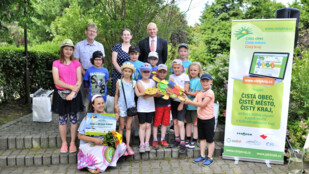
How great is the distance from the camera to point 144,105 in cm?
363

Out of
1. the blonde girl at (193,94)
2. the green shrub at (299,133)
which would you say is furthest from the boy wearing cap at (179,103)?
the green shrub at (299,133)

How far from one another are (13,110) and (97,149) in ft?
12.0

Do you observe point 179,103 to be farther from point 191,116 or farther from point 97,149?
point 97,149

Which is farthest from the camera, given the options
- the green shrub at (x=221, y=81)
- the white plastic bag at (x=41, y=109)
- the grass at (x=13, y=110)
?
the grass at (x=13, y=110)

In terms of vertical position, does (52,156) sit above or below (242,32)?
below

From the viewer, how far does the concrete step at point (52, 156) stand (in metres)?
3.55

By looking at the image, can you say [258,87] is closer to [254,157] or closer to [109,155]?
[254,157]

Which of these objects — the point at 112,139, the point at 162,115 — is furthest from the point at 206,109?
the point at 112,139

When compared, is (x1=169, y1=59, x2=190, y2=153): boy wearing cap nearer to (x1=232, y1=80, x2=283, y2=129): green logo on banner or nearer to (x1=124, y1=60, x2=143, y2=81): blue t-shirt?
(x1=124, y1=60, x2=143, y2=81): blue t-shirt

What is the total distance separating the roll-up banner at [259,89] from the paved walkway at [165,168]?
0.18 m

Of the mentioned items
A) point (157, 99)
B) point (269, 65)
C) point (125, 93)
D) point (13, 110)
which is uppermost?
point (269, 65)

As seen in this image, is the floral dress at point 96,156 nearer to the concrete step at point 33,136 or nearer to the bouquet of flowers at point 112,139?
the bouquet of flowers at point 112,139

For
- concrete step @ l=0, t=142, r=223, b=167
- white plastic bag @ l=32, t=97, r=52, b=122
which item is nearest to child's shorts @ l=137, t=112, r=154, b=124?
concrete step @ l=0, t=142, r=223, b=167

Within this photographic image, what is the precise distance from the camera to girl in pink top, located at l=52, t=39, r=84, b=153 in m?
3.53
